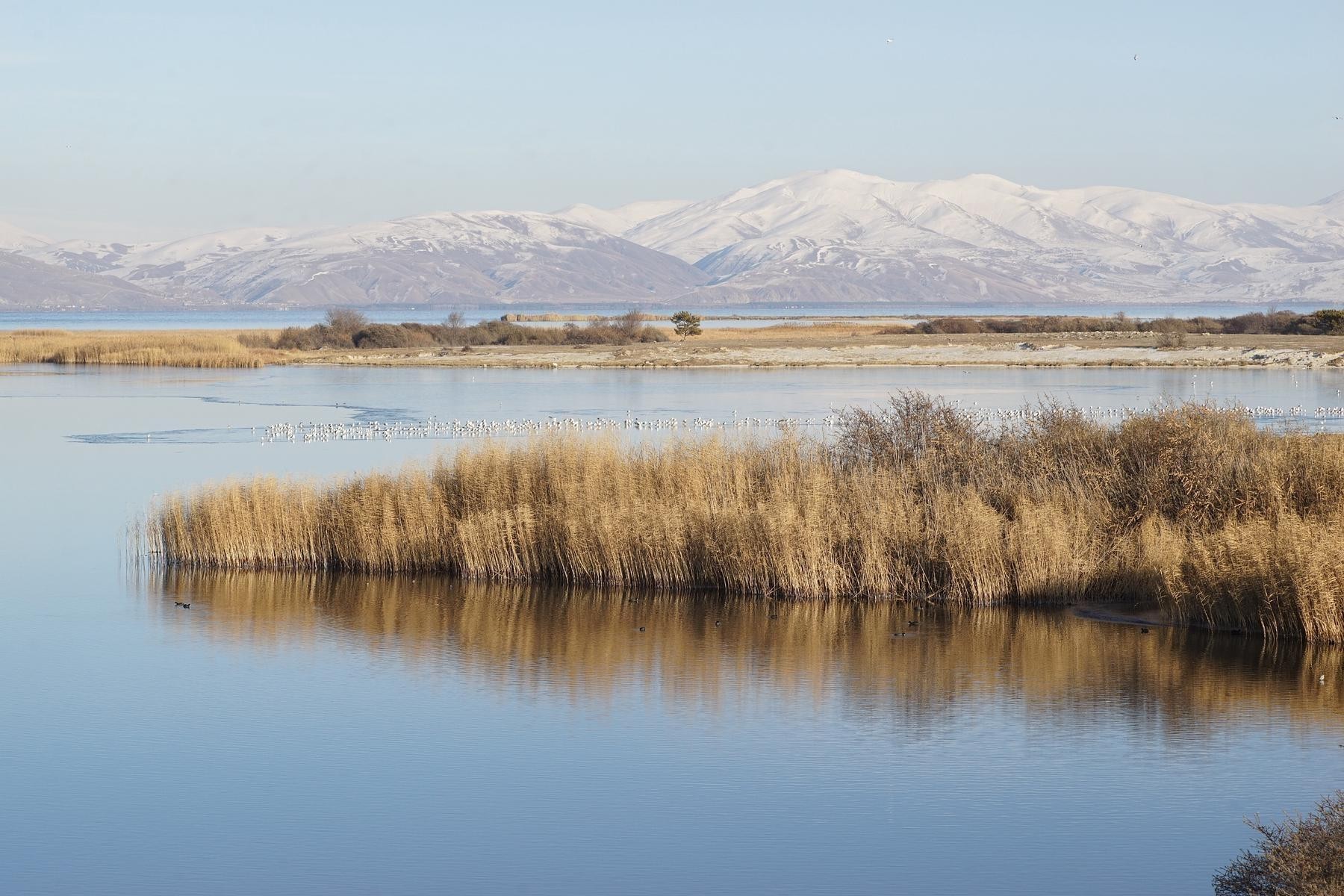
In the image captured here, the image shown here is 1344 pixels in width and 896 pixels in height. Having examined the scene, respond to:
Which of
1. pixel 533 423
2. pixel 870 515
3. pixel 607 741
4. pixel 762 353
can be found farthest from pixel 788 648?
pixel 762 353

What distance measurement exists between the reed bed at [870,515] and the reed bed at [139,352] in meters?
47.4

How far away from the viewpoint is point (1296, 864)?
27.5 ft

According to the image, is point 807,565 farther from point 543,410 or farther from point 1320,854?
point 543,410

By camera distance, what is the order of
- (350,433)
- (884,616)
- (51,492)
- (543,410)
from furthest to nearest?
(543,410) → (350,433) → (51,492) → (884,616)

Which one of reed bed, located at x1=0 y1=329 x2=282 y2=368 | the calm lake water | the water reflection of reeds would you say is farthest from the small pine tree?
the water reflection of reeds

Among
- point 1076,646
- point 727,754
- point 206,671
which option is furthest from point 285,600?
point 1076,646

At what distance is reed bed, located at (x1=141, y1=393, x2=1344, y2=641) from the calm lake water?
504mm

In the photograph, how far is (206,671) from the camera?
15.5 meters

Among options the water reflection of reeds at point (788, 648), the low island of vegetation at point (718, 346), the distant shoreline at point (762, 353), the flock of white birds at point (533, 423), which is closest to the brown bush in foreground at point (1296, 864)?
the water reflection of reeds at point (788, 648)

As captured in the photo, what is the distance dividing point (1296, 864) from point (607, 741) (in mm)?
→ 6104

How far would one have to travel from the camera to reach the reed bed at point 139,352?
219 feet

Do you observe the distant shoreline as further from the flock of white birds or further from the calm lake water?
the calm lake water

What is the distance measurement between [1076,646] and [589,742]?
5.67 m

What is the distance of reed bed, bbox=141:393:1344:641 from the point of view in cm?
1731
